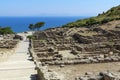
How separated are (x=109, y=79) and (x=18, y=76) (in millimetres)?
6778

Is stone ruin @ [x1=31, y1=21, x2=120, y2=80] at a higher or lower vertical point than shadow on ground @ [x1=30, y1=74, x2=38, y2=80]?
lower

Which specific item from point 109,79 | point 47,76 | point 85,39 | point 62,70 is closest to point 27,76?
point 62,70

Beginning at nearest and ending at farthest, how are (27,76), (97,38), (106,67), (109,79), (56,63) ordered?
1. (109,79)
2. (27,76)
3. (106,67)
4. (56,63)
5. (97,38)

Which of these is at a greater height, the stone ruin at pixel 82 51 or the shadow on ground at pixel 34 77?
the shadow on ground at pixel 34 77

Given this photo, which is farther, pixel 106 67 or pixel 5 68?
pixel 5 68

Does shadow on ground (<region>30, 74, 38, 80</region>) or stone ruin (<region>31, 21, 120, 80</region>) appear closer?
shadow on ground (<region>30, 74, 38, 80</region>)

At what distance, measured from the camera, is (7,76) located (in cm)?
1952

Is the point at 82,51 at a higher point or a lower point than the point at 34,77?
lower

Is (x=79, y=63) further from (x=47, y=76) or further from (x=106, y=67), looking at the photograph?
(x=47, y=76)

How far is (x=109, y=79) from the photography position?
14.9 metres

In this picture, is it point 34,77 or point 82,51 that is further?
point 82,51

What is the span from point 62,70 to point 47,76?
470 cm

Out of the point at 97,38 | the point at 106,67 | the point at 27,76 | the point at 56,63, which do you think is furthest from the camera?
the point at 97,38

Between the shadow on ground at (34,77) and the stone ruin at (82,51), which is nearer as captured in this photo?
the shadow on ground at (34,77)
